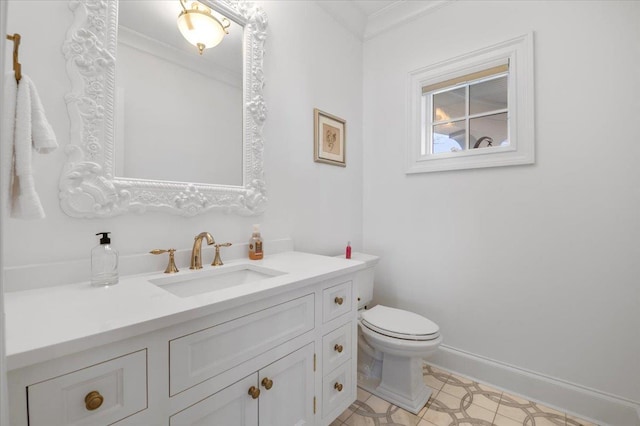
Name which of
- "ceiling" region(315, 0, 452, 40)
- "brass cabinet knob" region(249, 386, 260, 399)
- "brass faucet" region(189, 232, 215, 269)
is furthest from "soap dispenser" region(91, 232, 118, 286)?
"ceiling" region(315, 0, 452, 40)

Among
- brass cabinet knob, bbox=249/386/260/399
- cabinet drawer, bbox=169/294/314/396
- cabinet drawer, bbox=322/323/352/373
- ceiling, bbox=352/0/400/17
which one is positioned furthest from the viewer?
ceiling, bbox=352/0/400/17

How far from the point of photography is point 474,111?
1.99 m

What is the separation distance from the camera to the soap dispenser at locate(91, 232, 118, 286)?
100 centimetres

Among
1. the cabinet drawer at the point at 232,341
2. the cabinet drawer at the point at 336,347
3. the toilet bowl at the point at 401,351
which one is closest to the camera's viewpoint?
the cabinet drawer at the point at 232,341

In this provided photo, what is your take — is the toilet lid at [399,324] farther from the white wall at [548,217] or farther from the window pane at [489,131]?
the window pane at [489,131]

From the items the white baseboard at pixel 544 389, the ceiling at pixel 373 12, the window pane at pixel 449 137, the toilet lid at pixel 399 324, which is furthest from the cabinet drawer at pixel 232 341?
the ceiling at pixel 373 12

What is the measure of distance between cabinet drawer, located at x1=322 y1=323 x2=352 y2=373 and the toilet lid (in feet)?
1.12

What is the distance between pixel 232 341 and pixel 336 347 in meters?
0.59

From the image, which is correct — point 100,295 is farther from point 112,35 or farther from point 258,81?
point 258,81

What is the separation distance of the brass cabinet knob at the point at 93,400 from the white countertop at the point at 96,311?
0.12 m

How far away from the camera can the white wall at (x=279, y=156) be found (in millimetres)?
968

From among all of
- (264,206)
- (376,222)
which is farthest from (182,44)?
(376,222)

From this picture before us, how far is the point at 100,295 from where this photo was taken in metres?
0.89

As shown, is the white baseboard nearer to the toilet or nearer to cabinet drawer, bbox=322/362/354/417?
the toilet
